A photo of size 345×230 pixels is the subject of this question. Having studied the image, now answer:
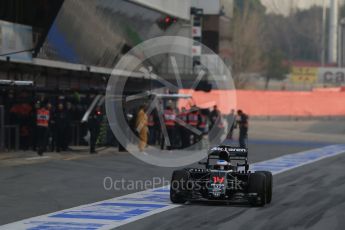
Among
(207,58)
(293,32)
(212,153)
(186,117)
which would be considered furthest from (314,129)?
(293,32)

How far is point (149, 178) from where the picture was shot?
21.1 meters

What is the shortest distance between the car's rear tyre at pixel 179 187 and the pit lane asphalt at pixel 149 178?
34 centimetres

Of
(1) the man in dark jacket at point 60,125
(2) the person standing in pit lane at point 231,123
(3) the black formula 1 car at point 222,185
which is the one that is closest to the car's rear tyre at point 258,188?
(3) the black formula 1 car at point 222,185

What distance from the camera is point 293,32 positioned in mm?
146750

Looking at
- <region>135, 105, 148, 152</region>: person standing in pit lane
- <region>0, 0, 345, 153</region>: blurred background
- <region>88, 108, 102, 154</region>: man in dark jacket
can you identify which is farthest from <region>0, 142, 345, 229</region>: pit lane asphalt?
<region>0, 0, 345, 153</region>: blurred background

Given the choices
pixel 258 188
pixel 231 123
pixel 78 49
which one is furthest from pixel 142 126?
pixel 258 188

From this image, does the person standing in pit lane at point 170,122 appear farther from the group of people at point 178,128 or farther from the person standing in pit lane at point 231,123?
the person standing in pit lane at point 231,123

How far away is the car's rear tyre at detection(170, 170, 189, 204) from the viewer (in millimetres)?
15492

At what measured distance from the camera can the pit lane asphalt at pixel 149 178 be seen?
13.4 metres

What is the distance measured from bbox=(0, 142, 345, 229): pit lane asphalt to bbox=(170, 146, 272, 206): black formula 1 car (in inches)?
9.4

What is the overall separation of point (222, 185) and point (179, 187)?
824 millimetres

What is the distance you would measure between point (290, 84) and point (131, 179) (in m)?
87.4

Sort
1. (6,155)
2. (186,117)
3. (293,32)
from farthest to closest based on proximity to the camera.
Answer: (293,32), (186,117), (6,155)

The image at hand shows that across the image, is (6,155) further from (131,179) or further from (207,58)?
(207,58)
